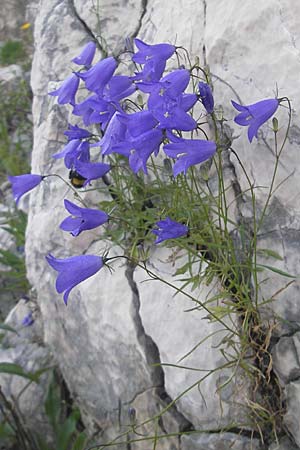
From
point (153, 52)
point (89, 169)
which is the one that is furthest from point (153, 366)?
point (153, 52)

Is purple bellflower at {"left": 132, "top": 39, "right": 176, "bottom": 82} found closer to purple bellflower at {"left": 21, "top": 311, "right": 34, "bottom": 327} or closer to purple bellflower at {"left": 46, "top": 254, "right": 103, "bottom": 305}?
purple bellflower at {"left": 46, "top": 254, "right": 103, "bottom": 305}

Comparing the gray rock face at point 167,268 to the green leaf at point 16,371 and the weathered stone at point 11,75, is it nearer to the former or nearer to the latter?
the green leaf at point 16,371

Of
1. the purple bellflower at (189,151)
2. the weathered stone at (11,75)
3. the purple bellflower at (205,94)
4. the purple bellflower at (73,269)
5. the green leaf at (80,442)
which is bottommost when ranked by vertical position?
the green leaf at (80,442)

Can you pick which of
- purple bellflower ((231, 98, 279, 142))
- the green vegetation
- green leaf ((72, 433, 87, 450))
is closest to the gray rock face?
green leaf ((72, 433, 87, 450))

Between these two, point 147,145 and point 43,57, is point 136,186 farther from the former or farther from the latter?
point 43,57

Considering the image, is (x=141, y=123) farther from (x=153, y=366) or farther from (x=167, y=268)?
(x=153, y=366)

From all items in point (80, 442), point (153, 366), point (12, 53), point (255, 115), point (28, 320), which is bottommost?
point (80, 442)

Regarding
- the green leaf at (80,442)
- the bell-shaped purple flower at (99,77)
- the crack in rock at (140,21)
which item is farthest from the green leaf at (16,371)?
the crack in rock at (140,21)
